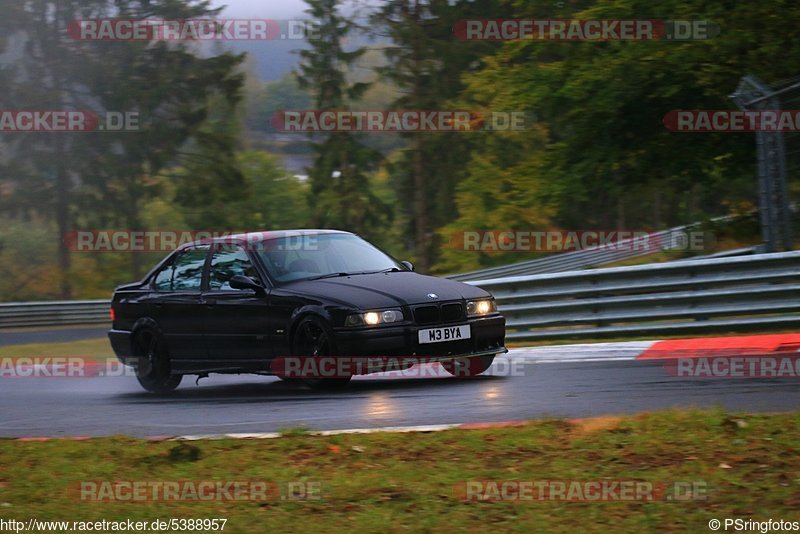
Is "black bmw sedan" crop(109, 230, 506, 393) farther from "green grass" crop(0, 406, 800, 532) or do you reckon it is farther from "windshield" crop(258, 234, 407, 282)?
"green grass" crop(0, 406, 800, 532)

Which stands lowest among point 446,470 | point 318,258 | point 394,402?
point 446,470

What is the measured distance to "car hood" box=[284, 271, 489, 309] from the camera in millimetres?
9727

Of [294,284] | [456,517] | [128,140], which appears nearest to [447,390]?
[294,284]

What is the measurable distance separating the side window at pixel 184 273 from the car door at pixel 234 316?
168 millimetres

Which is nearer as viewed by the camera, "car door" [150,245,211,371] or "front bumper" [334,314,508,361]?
"front bumper" [334,314,508,361]

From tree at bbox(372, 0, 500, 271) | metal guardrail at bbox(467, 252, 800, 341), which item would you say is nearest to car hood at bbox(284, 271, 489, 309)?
metal guardrail at bbox(467, 252, 800, 341)

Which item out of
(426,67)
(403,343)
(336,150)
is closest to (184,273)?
(403,343)

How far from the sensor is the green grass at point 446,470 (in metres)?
5.08

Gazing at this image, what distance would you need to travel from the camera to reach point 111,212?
53438 mm

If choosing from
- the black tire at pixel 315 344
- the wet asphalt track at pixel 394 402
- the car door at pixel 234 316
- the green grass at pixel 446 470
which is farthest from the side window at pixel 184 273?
the green grass at pixel 446 470

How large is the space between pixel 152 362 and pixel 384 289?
2.97 metres

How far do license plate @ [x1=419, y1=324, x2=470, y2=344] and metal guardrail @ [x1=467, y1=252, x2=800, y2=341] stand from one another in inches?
123

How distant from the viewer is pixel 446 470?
6.04 meters

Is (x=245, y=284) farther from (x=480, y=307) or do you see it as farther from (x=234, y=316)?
(x=480, y=307)
